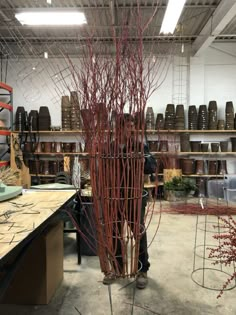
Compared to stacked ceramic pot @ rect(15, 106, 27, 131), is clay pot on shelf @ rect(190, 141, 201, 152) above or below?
below

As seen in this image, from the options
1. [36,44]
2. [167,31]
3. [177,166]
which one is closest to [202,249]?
[177,166]

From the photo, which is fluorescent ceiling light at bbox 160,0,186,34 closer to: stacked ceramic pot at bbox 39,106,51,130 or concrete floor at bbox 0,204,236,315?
stacked ceramic pot at bbox 39,106,51,130

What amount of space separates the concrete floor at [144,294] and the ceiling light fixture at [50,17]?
330 centimetres

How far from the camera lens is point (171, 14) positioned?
13.8ft

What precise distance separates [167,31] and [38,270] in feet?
13.9

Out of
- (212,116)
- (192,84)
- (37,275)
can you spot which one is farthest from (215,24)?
(37,275)

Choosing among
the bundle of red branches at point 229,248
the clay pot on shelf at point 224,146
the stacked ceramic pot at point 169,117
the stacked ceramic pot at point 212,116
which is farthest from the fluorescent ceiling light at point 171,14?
the bundle of red branches at point 229,248

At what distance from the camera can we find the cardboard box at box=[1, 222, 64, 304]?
6.81 feet

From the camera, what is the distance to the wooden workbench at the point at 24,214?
135cm

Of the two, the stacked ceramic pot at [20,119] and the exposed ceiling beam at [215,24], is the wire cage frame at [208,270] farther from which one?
the stacked ceramic pot at [20,119]

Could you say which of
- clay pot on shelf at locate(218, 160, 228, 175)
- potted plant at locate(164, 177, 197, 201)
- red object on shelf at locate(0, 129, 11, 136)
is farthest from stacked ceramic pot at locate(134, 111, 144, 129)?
clay pot on shelf at locate(218, 160, 228, 175)

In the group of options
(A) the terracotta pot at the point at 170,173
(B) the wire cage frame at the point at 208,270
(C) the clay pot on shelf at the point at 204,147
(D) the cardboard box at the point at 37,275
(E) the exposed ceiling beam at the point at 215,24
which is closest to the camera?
(D) the cardboard box at the point at 37,275

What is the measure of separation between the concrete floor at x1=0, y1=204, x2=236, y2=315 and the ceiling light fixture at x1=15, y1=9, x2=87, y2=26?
10.8ft

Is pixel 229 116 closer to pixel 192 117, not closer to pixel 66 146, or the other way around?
pixel 192 117
